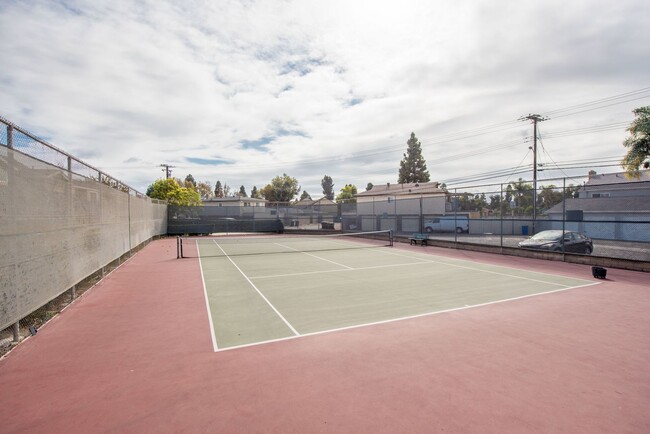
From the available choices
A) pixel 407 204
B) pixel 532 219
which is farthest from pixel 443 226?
pixel 532 219

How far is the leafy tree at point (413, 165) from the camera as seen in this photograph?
3190 inches

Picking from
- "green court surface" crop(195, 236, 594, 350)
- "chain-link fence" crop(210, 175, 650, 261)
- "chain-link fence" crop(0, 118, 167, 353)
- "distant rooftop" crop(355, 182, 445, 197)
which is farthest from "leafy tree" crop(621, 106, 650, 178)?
"distant rooftop" crop(355, 182, 445, 197)

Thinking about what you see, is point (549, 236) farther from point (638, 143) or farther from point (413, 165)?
point (413, 165)

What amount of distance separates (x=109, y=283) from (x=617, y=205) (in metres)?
32.5

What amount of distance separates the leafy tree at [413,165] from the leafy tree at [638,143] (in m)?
63.6

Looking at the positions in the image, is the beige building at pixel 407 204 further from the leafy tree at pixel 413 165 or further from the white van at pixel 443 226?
the leafy tree at pixel 413 165

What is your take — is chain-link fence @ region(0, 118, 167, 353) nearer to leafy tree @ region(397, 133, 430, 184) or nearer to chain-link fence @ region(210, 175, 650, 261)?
chain-link fence @ region(210, 175, 650, 261)

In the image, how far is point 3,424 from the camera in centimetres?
367

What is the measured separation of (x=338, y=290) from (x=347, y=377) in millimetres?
5177

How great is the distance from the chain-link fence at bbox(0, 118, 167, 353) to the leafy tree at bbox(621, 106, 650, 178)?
23258 mm

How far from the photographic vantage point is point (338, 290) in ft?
32.1

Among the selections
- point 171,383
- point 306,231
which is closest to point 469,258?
point 171,383

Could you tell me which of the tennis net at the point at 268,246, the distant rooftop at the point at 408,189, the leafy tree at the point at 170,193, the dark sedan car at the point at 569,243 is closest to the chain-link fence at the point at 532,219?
the dark sedan car at the point at 569,243

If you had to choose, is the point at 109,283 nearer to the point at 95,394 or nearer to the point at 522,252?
the point at 95,394
